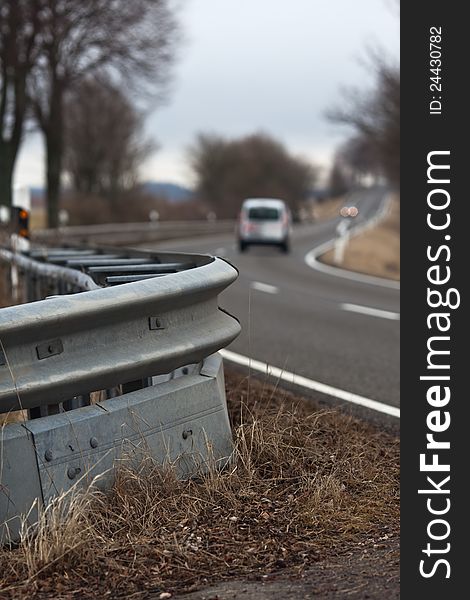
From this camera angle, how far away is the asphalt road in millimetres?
7594

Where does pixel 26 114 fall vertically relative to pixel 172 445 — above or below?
above

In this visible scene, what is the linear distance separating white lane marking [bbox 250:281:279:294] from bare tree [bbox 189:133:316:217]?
5520cm

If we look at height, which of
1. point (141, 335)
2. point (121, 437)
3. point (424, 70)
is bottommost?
point (121, 437)

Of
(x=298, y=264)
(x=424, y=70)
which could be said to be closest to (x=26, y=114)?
(x=298, y=264)

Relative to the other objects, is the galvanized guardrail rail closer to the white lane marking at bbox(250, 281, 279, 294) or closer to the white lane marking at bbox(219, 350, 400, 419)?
the white lane marking at bbox(219, 350, 400, 419)

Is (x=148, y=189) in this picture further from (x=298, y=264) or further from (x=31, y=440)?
(x=31, y=440)

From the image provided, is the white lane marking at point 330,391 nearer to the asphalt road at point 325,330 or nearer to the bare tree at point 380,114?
the asphalt road at point 325,330

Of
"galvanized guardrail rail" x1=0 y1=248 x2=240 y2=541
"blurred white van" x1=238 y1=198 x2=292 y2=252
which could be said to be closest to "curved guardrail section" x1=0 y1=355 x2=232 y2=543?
"galvanized guardrail rail" x1=0 y1=248 x2=240 y2=541

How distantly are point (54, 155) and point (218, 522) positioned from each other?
3496cm

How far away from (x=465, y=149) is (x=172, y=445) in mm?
1783

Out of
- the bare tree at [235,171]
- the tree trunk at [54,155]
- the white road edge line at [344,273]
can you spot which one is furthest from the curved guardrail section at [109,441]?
the bare tree at [235,171]

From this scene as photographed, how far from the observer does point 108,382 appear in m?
3.65

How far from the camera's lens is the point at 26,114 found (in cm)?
3488

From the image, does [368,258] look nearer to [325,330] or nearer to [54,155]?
[54,155]
